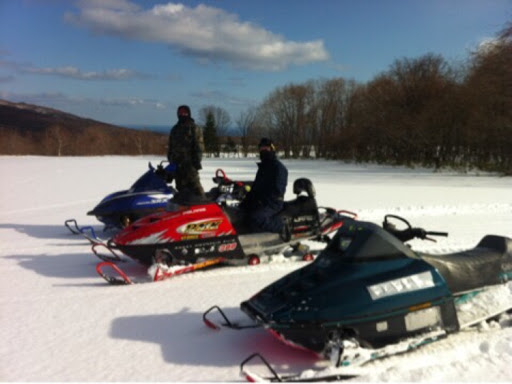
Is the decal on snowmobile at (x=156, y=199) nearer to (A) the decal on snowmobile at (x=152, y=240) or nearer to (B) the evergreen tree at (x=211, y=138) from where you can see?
(A) the decal on snowmobile at (x=152, y=240)

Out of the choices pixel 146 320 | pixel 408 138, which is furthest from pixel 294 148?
pixel 146 320

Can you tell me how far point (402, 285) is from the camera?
105 inches

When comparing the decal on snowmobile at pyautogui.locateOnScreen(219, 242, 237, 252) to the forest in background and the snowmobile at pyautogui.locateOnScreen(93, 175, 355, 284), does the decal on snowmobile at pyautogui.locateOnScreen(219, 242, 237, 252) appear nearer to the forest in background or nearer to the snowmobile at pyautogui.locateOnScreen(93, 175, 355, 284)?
the snowmobile at pyautogui.locateOnScreen(93, 175, 355, 284)

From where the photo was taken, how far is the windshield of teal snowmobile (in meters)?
2.73

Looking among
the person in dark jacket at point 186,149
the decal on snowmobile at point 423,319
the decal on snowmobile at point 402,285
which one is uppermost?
the person in dark jacket at point 186,149

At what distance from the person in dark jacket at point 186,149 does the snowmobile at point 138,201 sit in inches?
8.8

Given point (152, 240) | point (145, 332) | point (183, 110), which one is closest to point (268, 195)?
point (152, 240)

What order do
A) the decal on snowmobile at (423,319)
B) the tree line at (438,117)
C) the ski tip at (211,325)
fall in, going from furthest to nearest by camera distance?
the tree line at (438,117)
the ski tip at (211,325)
the decal on snowmobile at (423,319)

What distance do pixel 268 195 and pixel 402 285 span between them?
2405 millimetres

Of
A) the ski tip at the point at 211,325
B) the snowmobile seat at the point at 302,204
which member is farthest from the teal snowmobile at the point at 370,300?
the snowmobile seat at the point at 302,204

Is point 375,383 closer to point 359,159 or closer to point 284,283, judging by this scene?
point 284,283

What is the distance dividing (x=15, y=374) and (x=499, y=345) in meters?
3.09

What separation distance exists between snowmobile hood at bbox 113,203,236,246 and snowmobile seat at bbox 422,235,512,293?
221cm

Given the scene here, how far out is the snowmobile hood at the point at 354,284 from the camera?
2543mm
